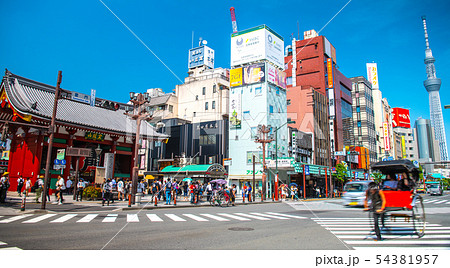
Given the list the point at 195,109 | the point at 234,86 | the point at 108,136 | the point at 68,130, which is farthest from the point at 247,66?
the point at 68,130

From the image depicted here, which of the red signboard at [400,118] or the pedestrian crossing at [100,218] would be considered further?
the red signboard at [400,118]

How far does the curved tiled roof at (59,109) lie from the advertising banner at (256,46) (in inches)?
1067

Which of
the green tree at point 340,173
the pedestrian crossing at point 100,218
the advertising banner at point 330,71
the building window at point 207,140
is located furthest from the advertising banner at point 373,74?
the pedestrian crossing at point 100,218

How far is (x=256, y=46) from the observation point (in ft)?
180

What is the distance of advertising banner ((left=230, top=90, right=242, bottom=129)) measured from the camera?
53159 mm

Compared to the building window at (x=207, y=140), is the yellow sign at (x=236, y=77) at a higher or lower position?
higher

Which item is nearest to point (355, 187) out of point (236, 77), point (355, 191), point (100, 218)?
point (355, 191)

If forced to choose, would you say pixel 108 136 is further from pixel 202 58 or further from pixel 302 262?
pixel 202 58

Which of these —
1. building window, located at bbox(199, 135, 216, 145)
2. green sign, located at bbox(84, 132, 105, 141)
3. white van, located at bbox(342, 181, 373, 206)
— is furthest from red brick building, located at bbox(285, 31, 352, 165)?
green sign, located at bbox(84, 132, 105, 141)

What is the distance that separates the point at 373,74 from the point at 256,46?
64.9m

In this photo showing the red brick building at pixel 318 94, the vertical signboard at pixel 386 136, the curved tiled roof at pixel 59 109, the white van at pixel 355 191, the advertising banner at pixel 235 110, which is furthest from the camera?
the vertical signboard at pixel 386 136

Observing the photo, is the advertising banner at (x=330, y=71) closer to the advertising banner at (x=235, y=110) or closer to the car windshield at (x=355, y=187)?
the advertising banner at (x=235, y=110)

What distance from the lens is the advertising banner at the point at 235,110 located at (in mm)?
53159

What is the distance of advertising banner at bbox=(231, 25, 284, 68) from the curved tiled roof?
27096mm
